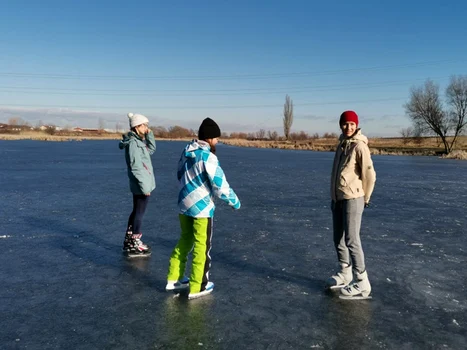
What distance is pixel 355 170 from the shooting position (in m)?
3.56

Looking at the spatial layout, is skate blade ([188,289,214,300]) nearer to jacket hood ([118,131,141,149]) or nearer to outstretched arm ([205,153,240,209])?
outstretched arm ([205,153,240,209])

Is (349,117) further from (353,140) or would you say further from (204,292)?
(204,292)

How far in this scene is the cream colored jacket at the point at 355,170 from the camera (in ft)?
11.4

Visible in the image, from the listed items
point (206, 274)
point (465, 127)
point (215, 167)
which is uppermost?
point (465, 127)

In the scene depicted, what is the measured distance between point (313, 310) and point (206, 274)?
103 centimetres

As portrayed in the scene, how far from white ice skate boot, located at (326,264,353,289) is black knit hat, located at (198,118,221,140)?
6.25 feet

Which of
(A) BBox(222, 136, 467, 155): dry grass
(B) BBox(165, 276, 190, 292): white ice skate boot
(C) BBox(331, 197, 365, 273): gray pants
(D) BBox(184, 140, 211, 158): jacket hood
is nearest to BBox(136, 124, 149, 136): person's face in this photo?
(D) BBox(184, 140, 211, 158): jacket hood

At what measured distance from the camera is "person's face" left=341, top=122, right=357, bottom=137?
139 inches

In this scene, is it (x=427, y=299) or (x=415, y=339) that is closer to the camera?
(x=415, y=339)

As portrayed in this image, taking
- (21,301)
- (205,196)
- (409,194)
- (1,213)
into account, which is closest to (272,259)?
(205,196)

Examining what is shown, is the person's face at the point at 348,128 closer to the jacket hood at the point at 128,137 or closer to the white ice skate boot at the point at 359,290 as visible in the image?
the white ice skate boot at the point at 359,290

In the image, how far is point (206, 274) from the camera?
138 inches

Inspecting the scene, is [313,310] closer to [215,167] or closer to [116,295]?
[215,167]

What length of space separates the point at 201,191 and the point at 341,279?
5.68 ft
